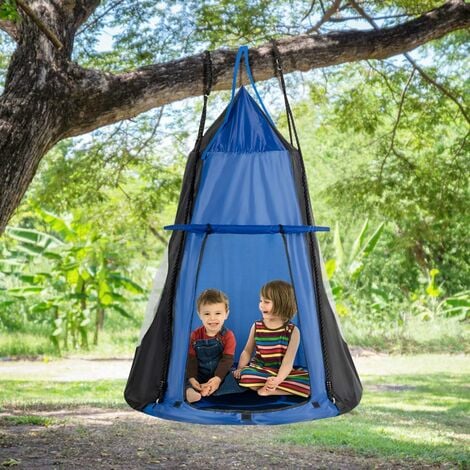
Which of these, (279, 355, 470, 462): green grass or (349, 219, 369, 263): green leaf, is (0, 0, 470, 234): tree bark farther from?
(349, 219, 369, 263): green leaf

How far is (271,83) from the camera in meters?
6.32

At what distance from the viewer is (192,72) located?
368 centimetres

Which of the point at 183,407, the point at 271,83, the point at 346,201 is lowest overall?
the point at 183,407

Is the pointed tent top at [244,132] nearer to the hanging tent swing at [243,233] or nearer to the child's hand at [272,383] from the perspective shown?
the hanging tent swing at [243,233]

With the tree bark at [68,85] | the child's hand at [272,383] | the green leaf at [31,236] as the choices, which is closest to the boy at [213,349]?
the child's hand at [272,383]

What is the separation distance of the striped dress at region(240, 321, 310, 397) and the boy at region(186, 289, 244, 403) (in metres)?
0.08

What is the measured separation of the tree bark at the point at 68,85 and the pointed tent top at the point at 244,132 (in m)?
0.67

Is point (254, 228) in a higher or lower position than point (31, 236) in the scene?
lower

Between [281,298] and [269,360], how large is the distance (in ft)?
0.83

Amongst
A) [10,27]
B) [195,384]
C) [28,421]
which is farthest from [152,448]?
[10,27]

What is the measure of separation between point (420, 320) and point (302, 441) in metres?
5.04

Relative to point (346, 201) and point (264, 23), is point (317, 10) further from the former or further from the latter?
point (346, 201)

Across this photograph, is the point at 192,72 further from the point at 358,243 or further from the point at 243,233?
the point at 358,243

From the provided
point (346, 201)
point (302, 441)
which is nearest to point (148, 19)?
point (346, 201)
